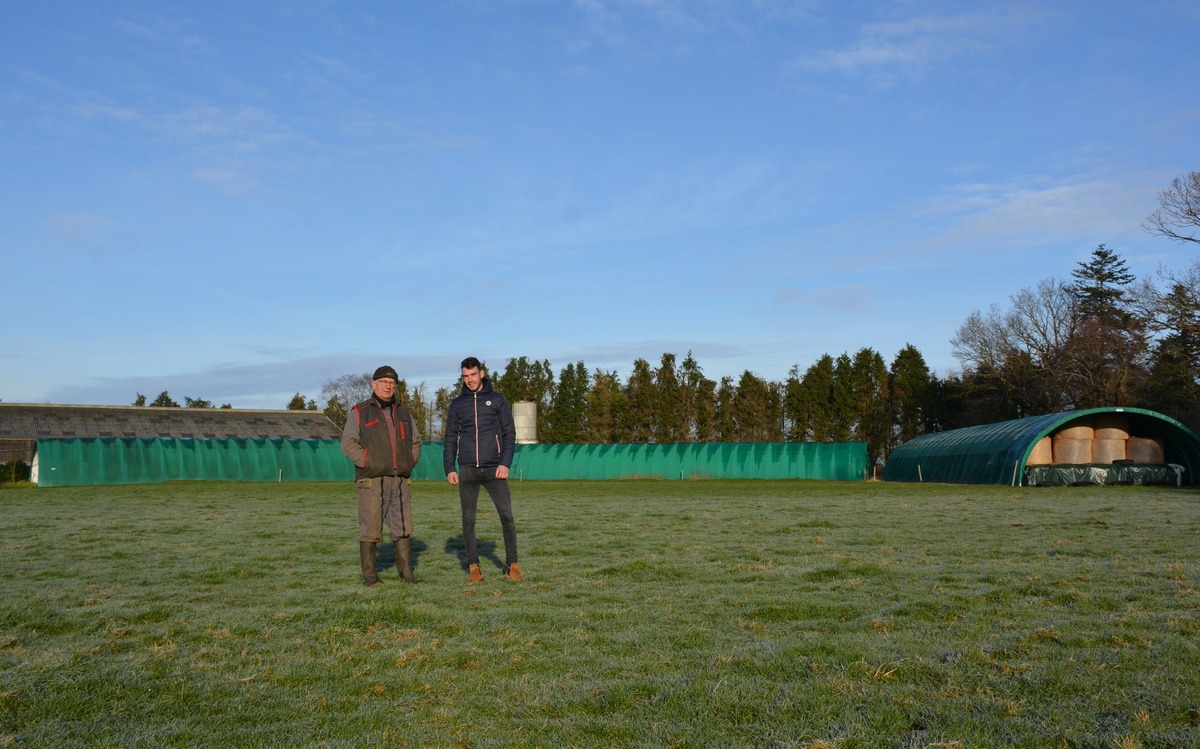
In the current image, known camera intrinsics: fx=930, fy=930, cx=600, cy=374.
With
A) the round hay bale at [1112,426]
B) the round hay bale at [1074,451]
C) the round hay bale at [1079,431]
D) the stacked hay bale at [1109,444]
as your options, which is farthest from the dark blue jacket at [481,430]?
the round hay bale at [1112,426]

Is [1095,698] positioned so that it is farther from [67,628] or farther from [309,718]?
[67,628]

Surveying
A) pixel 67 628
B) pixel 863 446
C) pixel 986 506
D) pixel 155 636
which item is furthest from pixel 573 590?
pixel 863 446

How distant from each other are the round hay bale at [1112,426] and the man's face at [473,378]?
35860 millimetres

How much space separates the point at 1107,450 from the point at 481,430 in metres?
35.9

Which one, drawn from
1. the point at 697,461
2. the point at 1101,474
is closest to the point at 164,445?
the point at 697,461

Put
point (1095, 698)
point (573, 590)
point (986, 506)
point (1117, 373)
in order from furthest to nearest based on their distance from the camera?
point (1117, 373), point (986, 506), point (573, 590), point (1095, 698)

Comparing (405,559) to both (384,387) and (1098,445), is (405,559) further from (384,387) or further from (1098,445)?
(1098,445)

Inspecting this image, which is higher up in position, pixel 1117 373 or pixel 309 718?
pixel 1117 373

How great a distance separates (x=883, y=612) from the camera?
6793 millimetres

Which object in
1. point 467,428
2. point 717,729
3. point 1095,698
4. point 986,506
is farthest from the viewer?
point 986,506

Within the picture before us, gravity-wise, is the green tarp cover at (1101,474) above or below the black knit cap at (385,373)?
below

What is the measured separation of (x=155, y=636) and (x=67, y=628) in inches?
31.2

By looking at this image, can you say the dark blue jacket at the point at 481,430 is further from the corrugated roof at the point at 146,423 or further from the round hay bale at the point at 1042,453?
the corrugated roof at the point at 146,423

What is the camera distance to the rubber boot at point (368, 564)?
8617mm
